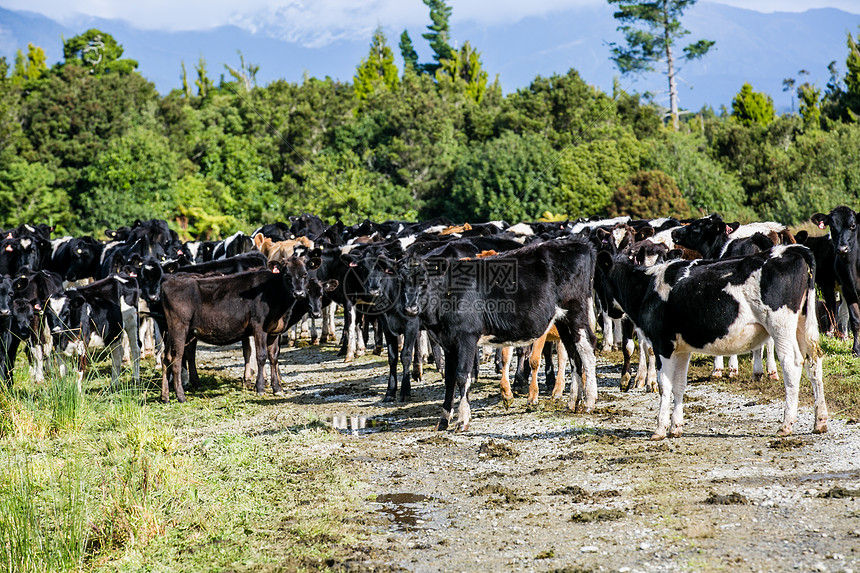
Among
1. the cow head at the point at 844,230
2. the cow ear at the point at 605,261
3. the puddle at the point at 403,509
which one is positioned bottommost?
the puddle at the point at 403,509

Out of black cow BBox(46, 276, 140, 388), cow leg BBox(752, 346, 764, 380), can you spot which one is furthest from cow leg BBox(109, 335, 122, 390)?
cow leg BBox(752, 346, 764, 380)

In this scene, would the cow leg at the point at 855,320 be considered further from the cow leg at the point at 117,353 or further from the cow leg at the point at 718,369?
the cow leg at the point at 117,353

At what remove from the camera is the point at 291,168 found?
187 feet

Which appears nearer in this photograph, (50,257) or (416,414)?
(416,414)

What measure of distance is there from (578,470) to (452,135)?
50.2 metres

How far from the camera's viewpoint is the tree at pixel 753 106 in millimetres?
63125

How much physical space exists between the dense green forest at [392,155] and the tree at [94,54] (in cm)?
530

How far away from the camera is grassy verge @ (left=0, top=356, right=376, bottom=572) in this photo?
739 centimetres

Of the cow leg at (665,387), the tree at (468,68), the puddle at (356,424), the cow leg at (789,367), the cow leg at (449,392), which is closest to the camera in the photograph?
the cow leg at (789,367)

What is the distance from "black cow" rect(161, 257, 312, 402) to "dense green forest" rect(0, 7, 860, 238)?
29386 millimetres

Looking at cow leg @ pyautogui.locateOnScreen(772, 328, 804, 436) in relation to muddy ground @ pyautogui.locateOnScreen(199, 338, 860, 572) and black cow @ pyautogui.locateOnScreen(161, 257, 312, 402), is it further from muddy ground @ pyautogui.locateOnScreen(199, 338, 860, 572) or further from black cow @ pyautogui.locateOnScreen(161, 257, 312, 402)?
black cow @ pyautogui.locateOnScreen(161, 257, 312, 402)

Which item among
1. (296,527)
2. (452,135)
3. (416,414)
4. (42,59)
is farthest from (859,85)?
(42,59)

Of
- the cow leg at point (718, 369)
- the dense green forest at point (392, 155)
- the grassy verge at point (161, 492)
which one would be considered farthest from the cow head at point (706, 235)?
the dense green forest at point (392, 155)

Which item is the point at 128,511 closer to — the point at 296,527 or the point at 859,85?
the point at 296,527
